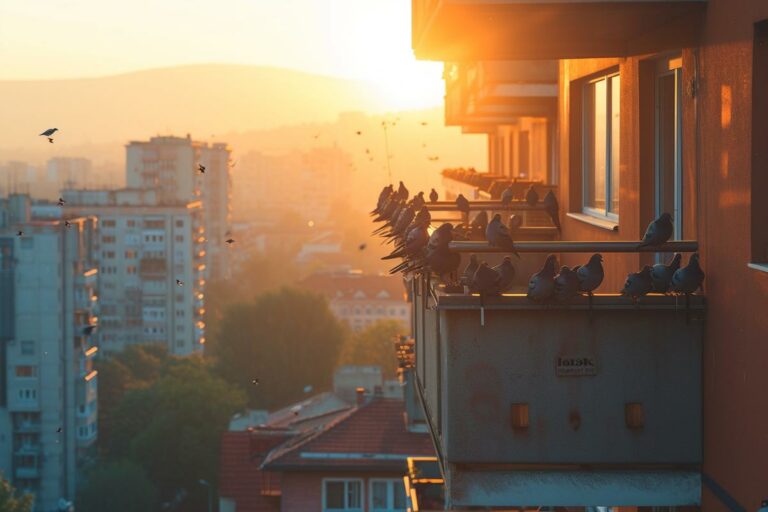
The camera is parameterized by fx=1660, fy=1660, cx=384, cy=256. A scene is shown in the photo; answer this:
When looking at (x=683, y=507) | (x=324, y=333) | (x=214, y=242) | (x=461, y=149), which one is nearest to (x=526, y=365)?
(x=683, y=507)

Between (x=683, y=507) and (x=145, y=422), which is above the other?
(x=683, y=507)

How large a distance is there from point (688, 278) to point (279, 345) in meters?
75.8

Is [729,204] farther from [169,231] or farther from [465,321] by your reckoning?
[169,231]

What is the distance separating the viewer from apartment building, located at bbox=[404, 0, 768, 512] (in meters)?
6.80

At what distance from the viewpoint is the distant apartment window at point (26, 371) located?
67875 mm

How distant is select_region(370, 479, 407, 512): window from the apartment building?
18.5 metres

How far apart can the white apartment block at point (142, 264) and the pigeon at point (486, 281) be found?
98527 millimetres

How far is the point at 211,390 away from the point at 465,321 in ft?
201

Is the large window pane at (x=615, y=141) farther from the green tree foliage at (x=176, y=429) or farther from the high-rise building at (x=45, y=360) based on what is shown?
the high-rise building at (x=45, y=360)

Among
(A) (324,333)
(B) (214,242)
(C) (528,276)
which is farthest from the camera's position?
(B) (214,242)

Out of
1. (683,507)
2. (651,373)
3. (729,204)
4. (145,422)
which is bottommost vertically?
(145,422)

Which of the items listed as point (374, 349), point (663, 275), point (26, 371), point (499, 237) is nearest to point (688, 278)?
point (663, 275)

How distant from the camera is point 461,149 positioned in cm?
12719

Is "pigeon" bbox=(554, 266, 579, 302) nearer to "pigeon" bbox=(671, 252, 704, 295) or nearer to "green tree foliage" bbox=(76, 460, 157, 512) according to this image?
"pigeon" bbox=(671, 252, 704, 295)
